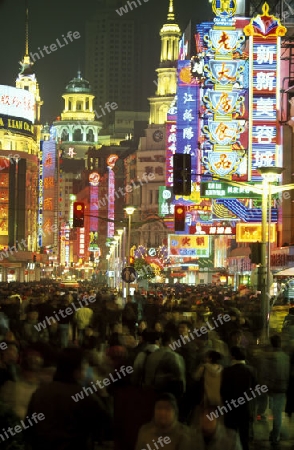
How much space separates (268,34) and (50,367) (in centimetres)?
3439

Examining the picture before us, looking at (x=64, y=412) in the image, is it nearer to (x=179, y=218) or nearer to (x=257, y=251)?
(x=257, y=251)

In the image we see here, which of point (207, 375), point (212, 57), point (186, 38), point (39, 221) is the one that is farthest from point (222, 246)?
point (207, 375)

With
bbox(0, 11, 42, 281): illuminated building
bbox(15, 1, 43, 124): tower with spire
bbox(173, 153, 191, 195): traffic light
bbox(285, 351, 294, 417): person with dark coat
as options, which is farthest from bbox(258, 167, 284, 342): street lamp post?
bbox(15, 1, 43, 124): tower with spire

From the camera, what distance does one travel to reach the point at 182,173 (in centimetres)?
2552

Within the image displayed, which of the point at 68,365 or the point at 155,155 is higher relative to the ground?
the point at 155,155

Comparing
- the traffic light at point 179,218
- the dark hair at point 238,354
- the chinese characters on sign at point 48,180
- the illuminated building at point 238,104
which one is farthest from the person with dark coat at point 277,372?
the chinese characters on sign at point 48,180

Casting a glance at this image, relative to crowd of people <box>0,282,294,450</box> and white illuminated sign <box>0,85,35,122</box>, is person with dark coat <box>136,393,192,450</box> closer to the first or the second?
crowd of people <box>0,282,294,450</box>

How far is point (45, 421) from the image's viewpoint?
8320 millimetres

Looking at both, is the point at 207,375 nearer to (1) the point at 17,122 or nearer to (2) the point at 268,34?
(2) the point at 268,34

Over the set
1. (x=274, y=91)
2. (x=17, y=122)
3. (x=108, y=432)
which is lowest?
(x=108, y=432)

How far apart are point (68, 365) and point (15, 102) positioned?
442ft

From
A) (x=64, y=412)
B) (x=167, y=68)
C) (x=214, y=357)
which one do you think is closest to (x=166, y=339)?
(x=214, y=357)

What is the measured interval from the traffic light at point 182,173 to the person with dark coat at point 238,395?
13.6 metres

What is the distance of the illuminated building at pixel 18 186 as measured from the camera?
12569 centimetres
